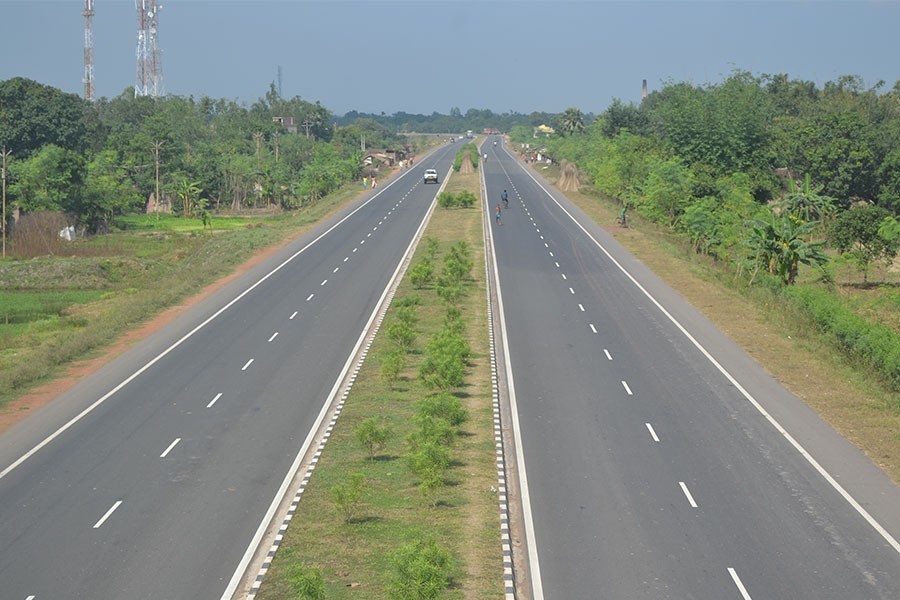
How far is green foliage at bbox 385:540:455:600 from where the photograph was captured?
61.9 feet

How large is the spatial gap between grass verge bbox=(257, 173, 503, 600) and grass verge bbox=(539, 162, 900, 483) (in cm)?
1069

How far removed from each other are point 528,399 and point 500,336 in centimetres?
997

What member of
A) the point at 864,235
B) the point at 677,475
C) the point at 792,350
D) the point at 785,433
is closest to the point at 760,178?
the point at 864,235

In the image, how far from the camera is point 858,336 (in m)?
40.4

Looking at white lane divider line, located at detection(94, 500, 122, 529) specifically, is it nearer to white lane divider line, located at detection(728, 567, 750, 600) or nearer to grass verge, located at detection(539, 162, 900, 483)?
white lane divider line, located at detection(728, 567, 750, 600)

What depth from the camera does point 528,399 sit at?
116 feet

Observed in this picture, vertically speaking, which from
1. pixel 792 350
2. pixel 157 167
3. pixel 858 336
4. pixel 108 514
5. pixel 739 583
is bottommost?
pixel 108 514

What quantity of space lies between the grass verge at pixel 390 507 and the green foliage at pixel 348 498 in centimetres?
10

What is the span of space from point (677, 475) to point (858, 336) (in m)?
16.2

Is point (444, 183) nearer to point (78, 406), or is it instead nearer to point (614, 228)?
point (614, 228)

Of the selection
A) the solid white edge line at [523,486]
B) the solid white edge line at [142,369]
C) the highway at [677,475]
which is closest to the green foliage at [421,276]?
the solid white edge line at [142,369]

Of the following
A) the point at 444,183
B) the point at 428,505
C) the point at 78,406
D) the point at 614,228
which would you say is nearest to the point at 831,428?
the point at 428,505

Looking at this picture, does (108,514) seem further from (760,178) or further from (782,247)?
(760,178)

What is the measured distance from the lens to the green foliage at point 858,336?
36.9 metres
